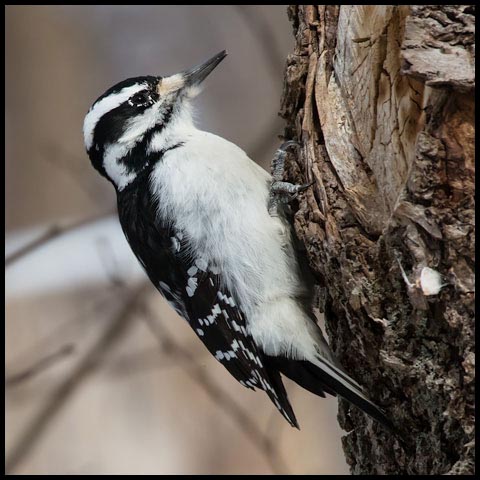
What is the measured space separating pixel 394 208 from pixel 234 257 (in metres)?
0.56

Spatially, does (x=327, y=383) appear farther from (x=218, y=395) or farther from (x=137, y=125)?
(x=218, y=395)

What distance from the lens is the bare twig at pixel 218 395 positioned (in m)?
3.25

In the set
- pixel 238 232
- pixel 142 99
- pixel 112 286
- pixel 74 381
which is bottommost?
pixel 74 381

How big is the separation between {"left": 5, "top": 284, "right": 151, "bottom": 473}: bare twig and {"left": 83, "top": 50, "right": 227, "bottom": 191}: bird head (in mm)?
1130

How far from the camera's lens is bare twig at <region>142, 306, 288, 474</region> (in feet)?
10.7

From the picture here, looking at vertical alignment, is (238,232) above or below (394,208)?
below

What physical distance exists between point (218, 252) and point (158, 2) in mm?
2102

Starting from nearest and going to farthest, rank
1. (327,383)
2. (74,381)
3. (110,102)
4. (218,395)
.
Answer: (327,383) → (110,102) → (74,381) → (218,395)

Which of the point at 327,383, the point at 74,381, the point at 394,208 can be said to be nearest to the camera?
the point at 394,208

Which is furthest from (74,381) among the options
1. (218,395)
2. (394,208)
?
(394,208)

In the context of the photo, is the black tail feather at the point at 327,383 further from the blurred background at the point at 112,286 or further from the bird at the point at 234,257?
the blurred background at the point at 112,286

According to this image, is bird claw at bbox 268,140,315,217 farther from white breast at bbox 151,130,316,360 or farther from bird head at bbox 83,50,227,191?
bird head at bbox 83,50,227,191

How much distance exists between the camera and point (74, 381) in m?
3.14

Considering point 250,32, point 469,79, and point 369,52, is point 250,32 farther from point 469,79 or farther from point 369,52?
point 469,79
